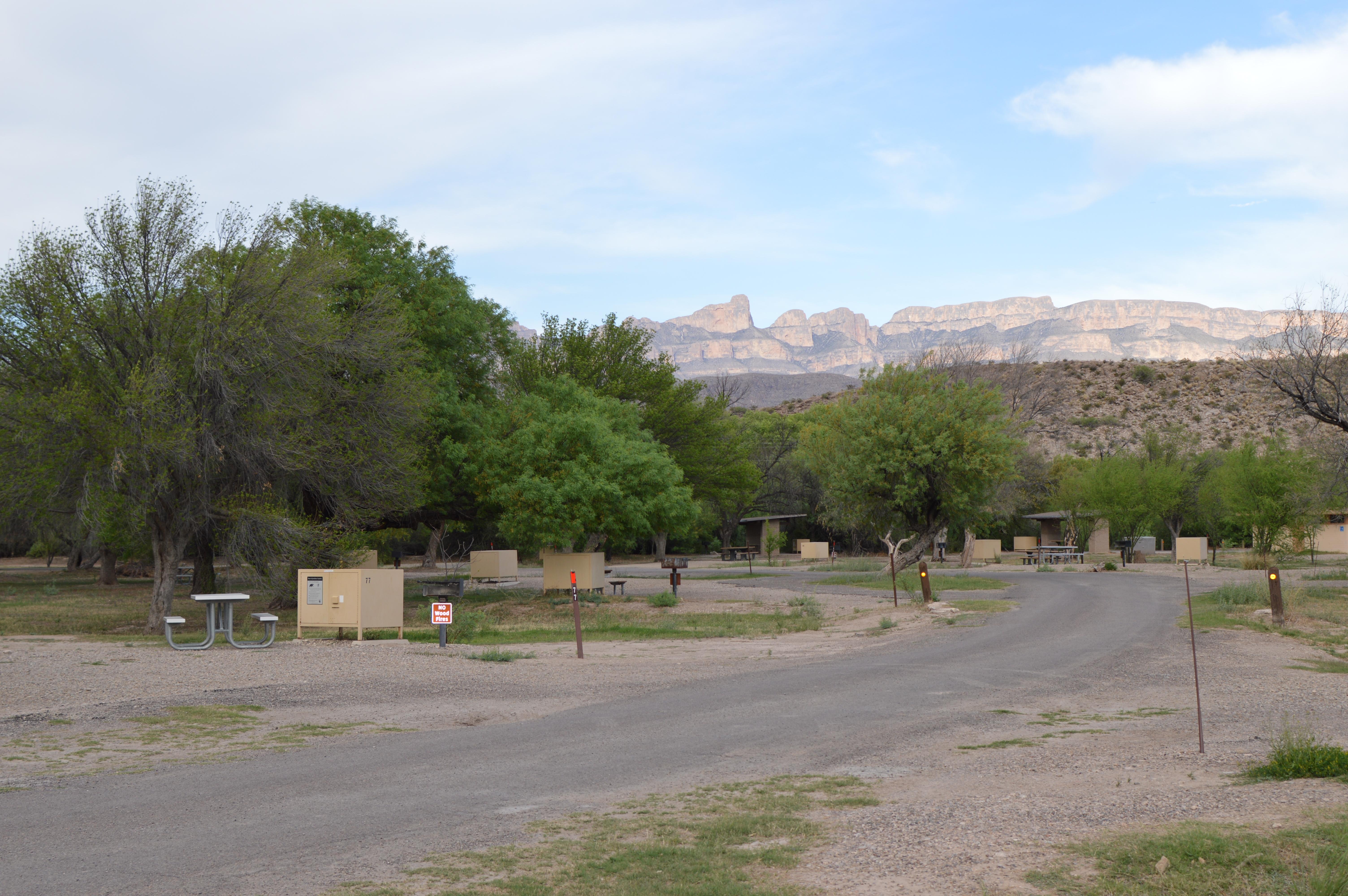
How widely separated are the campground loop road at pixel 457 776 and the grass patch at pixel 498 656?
3.92 m

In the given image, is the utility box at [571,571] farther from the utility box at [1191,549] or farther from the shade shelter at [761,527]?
the shade shelter at [761,527]

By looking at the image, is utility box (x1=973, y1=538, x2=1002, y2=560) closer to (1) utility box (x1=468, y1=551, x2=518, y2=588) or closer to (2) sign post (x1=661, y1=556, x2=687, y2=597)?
(2) sign post (x1=661, y1=556, x2=687, y2=597)

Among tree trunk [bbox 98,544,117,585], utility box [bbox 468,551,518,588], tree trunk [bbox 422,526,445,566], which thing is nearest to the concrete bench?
utility box [bbox 468,551,518,588]

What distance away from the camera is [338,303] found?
28.2m

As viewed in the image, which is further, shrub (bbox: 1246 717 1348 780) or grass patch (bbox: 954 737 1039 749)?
grass patch (bbox: 954 737 1039 749)

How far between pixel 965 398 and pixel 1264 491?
1372cm

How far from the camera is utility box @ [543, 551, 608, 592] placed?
30688 mm

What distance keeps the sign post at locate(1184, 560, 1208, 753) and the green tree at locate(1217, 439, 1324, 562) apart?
23295mm

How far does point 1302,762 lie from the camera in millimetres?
7973

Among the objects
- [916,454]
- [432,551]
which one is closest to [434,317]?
[916,454]

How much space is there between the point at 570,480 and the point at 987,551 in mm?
36573

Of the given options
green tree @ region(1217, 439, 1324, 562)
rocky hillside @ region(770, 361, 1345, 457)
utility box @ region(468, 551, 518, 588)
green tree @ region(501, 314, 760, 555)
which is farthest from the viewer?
rocky hillside @ region(770, 361, 1345, 457)

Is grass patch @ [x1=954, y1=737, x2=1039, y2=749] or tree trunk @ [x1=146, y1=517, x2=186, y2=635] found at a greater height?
tree trunk @ [x1=146, y1=517, x2=186, y2=635]

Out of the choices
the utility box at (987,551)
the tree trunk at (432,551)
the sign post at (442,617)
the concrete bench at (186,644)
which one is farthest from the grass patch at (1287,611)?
the tree trunk at (432,551)
